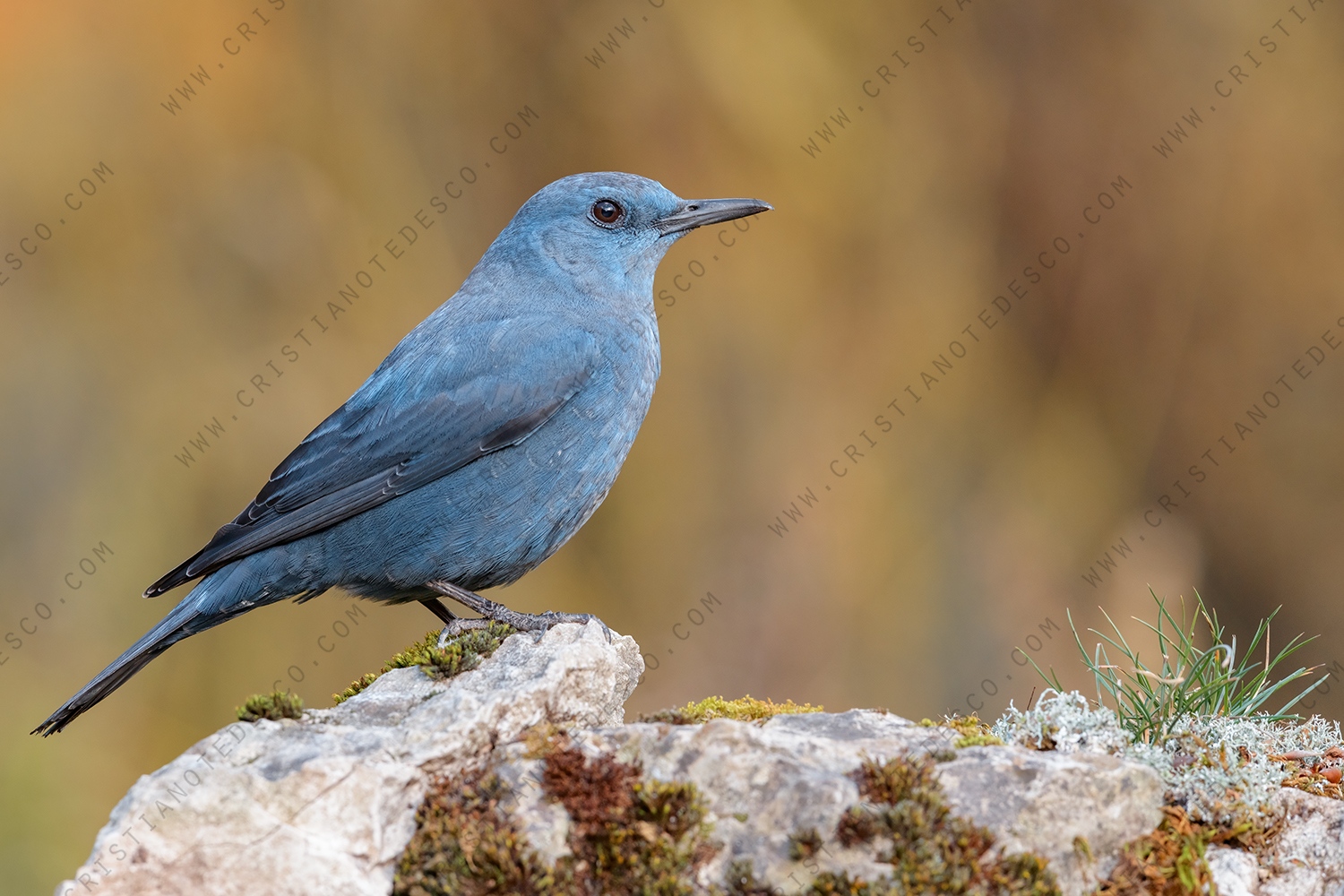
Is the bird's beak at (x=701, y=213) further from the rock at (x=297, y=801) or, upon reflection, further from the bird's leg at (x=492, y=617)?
the rock at (x=297, y=801)

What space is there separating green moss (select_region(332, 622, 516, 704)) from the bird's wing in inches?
35.3

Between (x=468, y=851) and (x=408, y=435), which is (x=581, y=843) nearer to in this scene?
(x=468, y=851)

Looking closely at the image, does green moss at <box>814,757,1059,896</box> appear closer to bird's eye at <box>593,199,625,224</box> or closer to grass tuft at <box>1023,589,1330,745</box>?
grass tuft at <box>1023,589,1330,745</box>

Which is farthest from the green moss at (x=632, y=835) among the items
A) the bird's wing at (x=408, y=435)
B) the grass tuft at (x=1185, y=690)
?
the bird's wing at (x=408, y=435)

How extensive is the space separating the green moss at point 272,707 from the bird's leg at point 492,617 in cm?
81

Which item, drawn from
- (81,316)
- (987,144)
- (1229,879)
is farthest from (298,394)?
(1229,879)

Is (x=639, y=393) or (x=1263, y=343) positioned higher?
(x=1263, y=343)

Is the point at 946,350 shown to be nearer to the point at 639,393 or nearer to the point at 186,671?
the point at 639,393

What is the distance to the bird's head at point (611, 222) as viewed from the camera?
5.80 meters

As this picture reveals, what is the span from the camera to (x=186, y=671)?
25.0 ft

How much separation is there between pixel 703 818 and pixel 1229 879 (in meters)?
1.55

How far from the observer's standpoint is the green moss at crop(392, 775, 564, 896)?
10.4 feet

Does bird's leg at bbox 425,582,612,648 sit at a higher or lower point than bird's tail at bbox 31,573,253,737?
higher

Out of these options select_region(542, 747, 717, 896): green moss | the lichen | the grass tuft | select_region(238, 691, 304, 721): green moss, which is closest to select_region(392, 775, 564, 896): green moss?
select_region(542, 747, 717, 896): green moss
